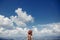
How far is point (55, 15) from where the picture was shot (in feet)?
15.3

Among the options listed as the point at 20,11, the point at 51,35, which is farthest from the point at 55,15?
the point at 20,11

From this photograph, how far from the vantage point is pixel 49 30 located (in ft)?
15.3

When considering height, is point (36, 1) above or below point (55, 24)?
above

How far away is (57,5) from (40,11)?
54 cm

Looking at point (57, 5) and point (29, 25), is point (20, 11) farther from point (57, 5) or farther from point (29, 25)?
point (57, 5)

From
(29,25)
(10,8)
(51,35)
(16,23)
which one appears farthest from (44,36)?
(10,8)

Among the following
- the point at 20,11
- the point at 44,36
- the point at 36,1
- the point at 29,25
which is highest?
the point at 36,1

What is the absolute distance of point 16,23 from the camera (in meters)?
4.66

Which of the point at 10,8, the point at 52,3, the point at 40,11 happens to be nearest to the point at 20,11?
the point at 10,8

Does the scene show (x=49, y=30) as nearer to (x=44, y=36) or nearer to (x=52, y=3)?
(x=44, y=36)

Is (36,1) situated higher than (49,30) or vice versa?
(36,1)

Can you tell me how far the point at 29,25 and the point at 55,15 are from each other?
0.82 m

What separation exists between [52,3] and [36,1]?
0.48 meters

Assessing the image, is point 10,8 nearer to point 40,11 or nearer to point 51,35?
point 40,11
